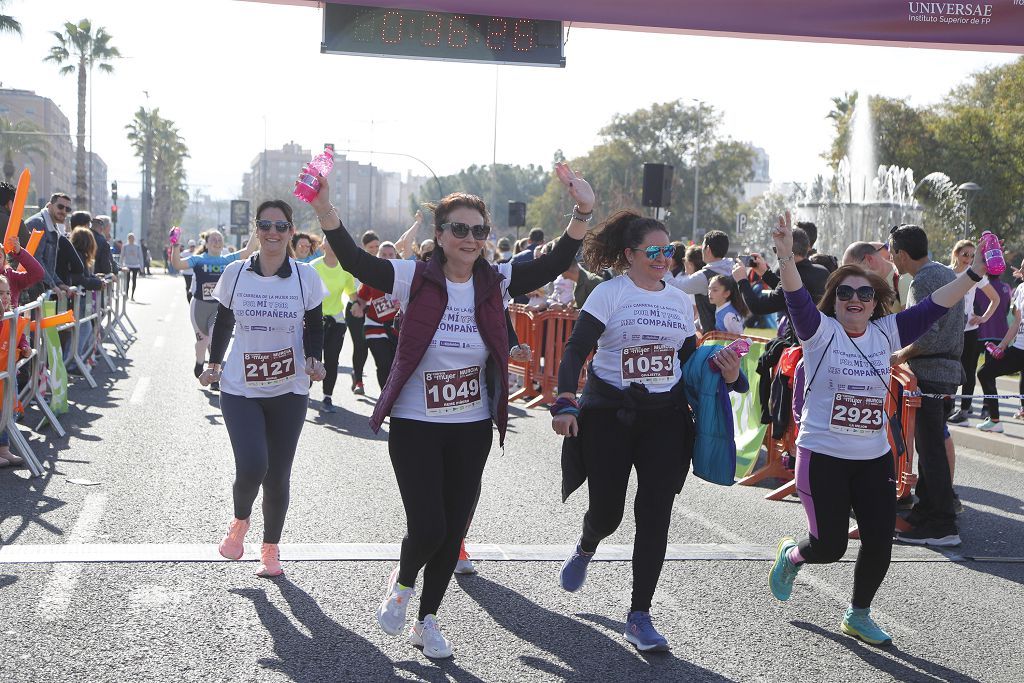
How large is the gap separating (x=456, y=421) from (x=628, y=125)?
80.3 m

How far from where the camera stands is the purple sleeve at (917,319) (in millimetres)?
5340

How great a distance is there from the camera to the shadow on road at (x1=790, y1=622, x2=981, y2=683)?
15.1 ft

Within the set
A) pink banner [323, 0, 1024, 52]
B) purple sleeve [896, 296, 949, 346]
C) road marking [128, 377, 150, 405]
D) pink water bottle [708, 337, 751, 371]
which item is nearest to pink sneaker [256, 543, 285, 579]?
pink water bottle [708, 337, 751, 371]

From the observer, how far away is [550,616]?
5.29 metres

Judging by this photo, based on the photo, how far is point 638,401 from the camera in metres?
4.88

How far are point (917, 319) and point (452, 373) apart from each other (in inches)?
89.5

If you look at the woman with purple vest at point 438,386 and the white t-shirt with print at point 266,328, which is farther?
the white t-shirt with print at point 266,328

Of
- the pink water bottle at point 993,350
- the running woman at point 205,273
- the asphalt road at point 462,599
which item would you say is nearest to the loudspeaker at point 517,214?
the running woman at point 205,273

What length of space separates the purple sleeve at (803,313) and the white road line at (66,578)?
345 centimetres

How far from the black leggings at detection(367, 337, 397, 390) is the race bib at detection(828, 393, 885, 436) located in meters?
5.60

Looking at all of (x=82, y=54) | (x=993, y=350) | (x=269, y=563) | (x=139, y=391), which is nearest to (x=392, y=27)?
(x=139, y=391)

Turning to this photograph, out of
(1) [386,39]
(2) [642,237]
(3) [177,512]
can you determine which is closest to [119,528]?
(3) [177,512]

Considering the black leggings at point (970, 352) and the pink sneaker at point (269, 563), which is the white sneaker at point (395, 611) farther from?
the black leggings at point (970, 352)

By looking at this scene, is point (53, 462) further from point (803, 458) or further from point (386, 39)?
point (386, 39)
